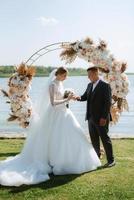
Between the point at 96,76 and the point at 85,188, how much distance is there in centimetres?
278

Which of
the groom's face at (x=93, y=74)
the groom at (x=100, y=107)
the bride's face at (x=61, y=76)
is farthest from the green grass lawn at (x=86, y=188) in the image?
the bride's face at (x=61, y=76)

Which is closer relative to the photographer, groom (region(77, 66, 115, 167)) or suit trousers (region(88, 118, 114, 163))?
groom (region(77, 66, 115, 167))

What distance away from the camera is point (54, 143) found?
31.2 ft

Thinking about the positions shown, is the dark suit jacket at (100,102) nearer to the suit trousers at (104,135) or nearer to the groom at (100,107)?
the groom at (100,107)

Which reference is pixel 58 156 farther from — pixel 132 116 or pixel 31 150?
pixel 132 116

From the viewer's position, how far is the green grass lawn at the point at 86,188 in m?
7.71

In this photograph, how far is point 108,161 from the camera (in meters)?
9.96

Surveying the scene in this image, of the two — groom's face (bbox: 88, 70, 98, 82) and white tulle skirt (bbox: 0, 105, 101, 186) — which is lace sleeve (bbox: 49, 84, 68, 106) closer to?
white tulle skirt (bbox: 0, 105, 101, 186)

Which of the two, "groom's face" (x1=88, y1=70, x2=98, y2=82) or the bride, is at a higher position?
"groom's face" (x1=88, y1=70, x2=98, y2=82)

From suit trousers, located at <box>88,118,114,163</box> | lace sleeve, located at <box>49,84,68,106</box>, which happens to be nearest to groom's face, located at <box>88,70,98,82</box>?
lace sleeve, located at <box>49,84,68,106</box>

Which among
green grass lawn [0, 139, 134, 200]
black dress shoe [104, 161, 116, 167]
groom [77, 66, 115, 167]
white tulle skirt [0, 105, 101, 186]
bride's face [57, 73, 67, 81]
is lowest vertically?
green grass lawn [0, 139, 134, 200]

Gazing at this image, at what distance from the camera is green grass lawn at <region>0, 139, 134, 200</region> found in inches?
303

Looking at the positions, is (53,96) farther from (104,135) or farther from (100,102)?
(104,135)

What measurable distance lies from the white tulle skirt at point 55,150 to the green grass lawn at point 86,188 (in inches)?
12.7
